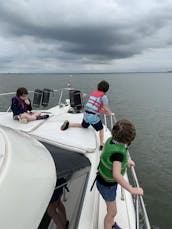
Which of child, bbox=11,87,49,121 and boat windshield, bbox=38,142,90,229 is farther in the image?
child, bbox=11,87,49,121

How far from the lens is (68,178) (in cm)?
226

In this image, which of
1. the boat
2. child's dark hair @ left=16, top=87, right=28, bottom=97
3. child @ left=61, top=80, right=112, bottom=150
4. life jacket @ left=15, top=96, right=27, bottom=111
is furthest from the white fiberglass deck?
child's dark hair @ left=16, top=87, right=28, bottom=97

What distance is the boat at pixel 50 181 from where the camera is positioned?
1203 mm

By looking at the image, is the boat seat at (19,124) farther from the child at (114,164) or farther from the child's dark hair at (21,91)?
the child at (114,164)

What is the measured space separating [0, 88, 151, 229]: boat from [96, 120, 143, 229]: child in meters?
0.23

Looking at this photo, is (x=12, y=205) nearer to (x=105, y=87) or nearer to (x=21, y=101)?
(x=105, y=87)

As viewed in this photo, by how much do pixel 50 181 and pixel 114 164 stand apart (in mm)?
665

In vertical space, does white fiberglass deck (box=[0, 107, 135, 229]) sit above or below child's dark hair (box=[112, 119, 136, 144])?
below

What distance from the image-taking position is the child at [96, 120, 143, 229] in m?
2.01

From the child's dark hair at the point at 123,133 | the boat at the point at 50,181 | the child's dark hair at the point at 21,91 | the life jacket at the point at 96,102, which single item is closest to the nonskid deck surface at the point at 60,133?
the boat at the point at 50,181

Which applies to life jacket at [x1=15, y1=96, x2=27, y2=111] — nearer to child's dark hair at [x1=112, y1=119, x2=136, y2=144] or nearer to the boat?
the boat

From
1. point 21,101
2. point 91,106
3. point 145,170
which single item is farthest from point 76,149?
point 145,170

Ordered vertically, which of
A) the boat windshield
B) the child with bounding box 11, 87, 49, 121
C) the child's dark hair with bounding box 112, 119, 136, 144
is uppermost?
the child's dark hair with bounding box 112, 119, 136, 144

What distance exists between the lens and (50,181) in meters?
1.61
